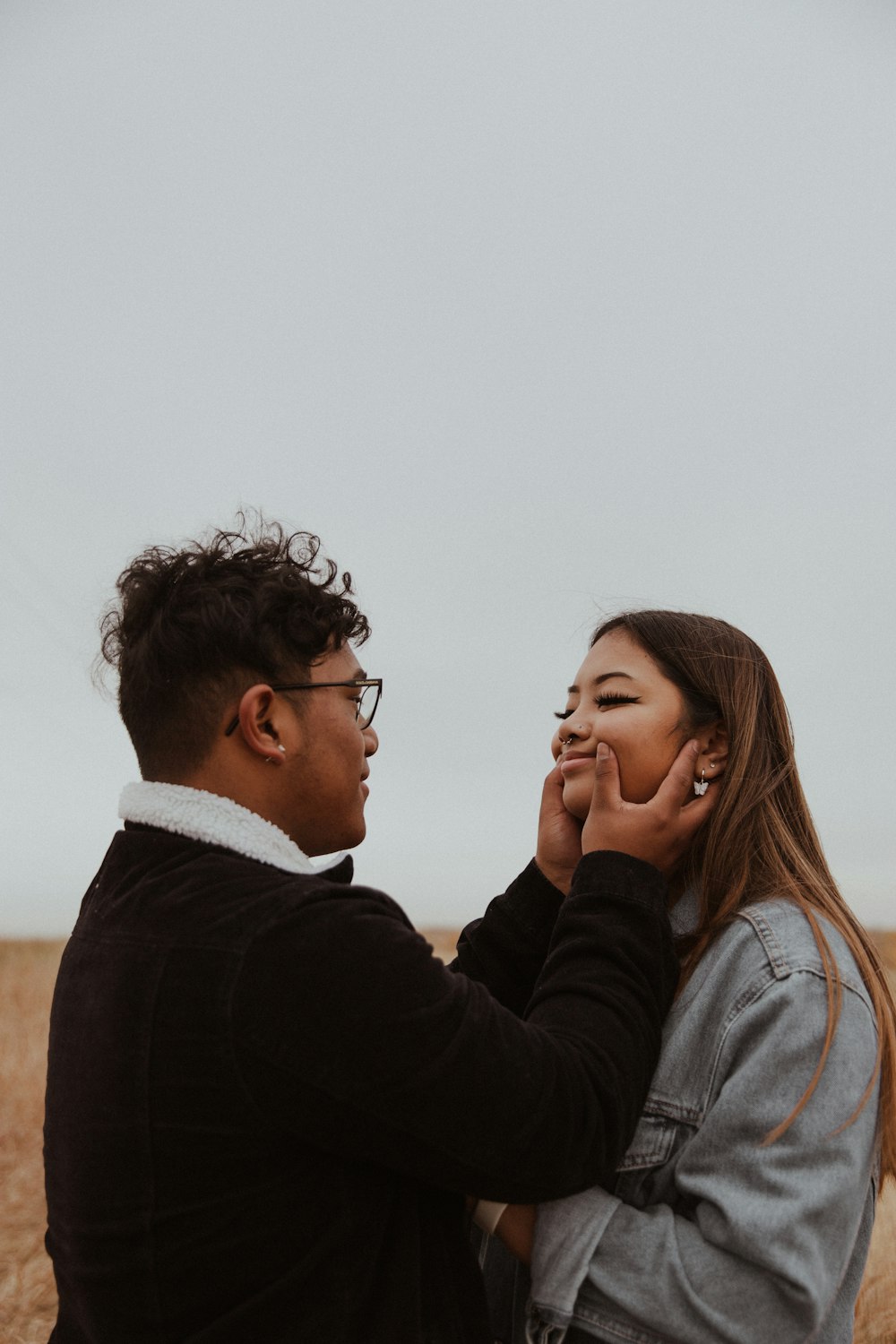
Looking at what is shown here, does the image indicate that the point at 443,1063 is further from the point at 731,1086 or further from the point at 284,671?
the point at 284,671

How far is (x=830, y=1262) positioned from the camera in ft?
6.61

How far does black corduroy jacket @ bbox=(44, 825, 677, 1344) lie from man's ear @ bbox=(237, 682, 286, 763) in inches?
10.4

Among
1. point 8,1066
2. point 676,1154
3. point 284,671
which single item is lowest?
point 8,1066

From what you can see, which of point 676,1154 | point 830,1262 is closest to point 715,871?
point 676,1154

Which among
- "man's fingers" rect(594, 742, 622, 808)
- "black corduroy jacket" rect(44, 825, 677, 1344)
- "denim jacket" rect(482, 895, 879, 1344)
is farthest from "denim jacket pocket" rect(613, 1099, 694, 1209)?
"man's fingers" rect(594, 742, 622, 808)

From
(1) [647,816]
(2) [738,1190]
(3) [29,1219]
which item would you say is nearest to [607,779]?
(1) [647,816]

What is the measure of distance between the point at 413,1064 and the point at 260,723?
2.79 ft

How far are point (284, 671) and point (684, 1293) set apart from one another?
1.52 metres

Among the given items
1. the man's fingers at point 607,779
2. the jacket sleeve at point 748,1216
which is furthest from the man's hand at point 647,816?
the jacket sleeve at point 748,1216

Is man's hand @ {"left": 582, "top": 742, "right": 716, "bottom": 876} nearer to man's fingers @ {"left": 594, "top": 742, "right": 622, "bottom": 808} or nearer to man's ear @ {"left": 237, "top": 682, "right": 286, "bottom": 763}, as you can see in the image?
man's fingers @ {"left": 594, "top": 742, "right": 622, "bottom": 808}

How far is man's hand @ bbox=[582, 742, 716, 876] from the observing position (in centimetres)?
239

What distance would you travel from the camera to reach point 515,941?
2.89 meters

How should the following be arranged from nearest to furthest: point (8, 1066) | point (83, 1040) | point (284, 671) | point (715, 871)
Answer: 1. point (83, 1040)
2. point (284, 671)
3. point (715, 871)
4. point (8, 1066)

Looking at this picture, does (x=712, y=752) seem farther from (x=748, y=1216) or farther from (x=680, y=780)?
(x=748, y=1216)
